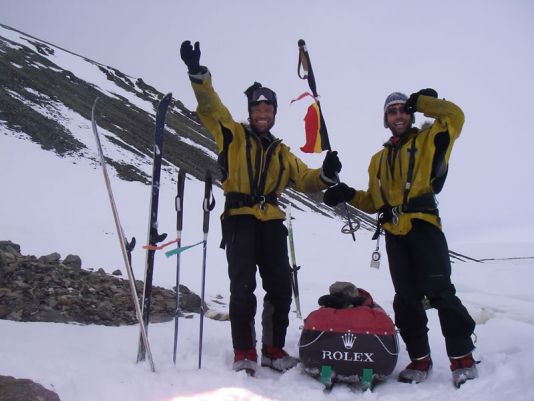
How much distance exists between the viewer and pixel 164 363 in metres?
3.61

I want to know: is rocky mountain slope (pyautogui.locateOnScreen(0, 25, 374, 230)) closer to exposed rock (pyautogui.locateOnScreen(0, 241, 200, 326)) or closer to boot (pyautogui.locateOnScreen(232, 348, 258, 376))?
exposed rock (pyautogui.locateOnScreen(0, 241, 200, 326))

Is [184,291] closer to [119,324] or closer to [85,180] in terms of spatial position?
[119,324]

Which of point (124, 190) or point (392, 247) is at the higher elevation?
point (124, 190)

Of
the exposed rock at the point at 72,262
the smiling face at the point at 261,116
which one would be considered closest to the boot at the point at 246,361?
the smiling face at the point at 261,116

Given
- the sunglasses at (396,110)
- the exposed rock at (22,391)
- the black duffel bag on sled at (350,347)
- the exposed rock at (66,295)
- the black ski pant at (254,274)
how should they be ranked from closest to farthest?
the exposed rock at (22,391) < the black duffel bag on sled at (350,347) < the black ski pant at (254,274) < the sunglasses at (396,110) < the exposed rock at (66,295)

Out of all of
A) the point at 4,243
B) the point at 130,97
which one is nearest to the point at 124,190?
the point at 4,243

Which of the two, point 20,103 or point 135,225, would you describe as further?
point 20,103

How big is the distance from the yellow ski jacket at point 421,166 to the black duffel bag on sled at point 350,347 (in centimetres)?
82

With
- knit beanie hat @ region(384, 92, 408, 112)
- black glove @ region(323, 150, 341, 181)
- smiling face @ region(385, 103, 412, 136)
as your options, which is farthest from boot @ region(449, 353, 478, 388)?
knit beanie hat @ region(384, 92, 408, 112)

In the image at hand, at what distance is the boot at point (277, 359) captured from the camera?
3922 mm

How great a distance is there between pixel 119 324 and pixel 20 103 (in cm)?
2144

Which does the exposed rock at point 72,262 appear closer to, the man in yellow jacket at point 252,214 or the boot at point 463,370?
the man in yellow jacket at point 252,214

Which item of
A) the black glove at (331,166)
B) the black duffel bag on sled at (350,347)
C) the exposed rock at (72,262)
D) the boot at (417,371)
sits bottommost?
the boot at (417,371)

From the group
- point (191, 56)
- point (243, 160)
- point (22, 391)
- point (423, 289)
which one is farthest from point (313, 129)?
A: point (22, 391)
